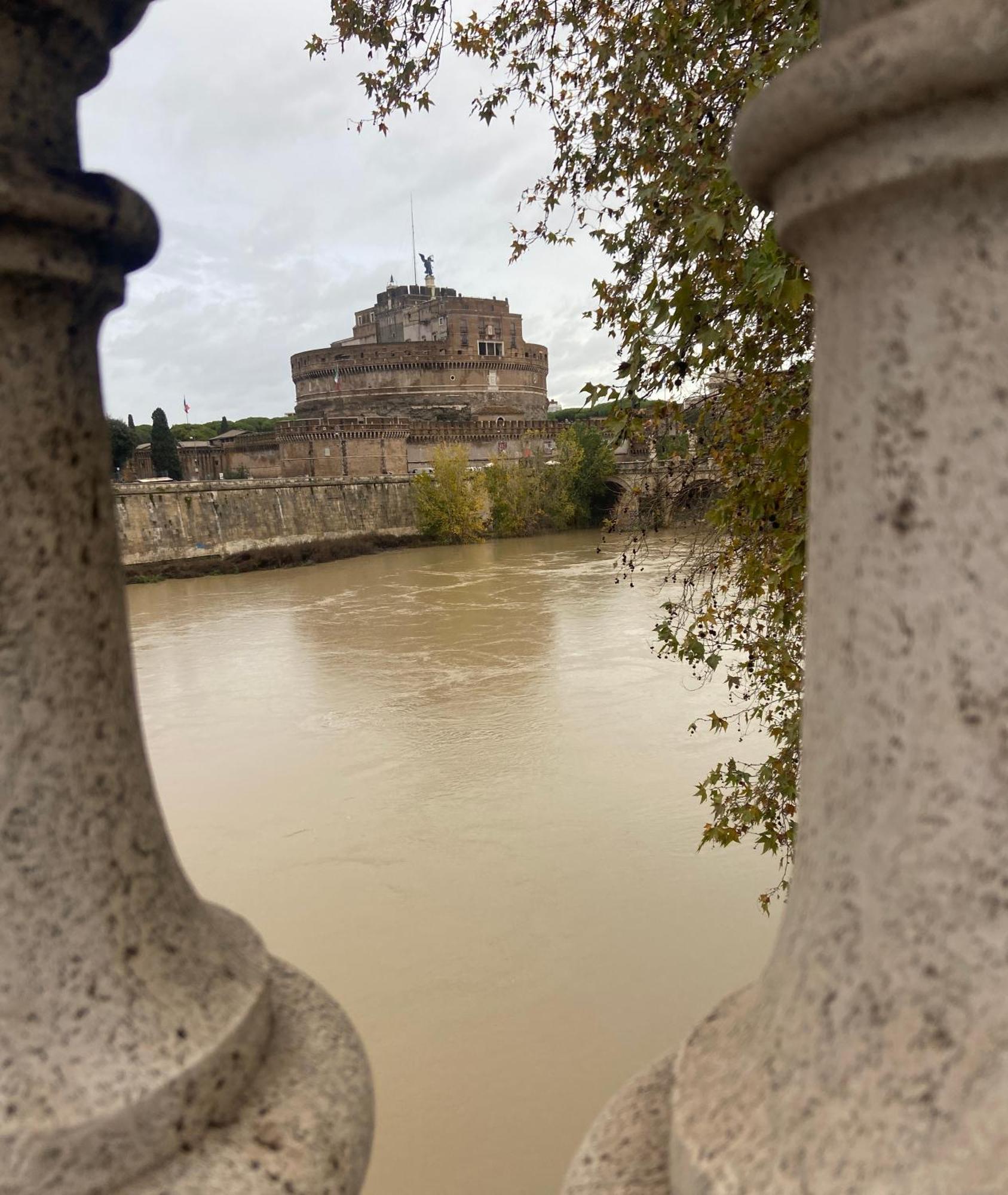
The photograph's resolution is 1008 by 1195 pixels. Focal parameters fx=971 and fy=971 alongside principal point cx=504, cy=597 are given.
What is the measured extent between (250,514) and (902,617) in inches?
1118

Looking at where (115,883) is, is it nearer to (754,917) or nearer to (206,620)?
(754,917)

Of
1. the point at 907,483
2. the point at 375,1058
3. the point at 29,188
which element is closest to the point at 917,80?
the point at 907,483

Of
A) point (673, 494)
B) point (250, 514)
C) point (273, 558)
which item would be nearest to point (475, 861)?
point (673, 494)

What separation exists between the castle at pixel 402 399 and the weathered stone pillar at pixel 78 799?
107 feet

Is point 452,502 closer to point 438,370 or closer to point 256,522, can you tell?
point 256,522

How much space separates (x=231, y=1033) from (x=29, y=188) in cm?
73

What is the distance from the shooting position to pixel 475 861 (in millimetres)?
6512

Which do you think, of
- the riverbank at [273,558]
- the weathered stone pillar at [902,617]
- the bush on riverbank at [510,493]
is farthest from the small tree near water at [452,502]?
the weathered stone pillar at [902,617]

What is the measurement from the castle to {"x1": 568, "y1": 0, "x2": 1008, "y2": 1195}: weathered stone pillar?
32806 mm

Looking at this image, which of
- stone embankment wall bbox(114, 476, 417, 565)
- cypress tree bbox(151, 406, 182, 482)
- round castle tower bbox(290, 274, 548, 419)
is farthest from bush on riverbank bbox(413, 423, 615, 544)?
round castle tower bbox(290, 274, 548, 419)

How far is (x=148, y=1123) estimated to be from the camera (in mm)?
789

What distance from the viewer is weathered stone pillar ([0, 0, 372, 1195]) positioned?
78cm

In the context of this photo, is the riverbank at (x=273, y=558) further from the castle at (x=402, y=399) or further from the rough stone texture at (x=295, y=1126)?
the rough stone texture at (x=295, y=1126)

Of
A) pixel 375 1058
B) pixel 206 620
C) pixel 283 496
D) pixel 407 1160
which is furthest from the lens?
pixel 283 496
